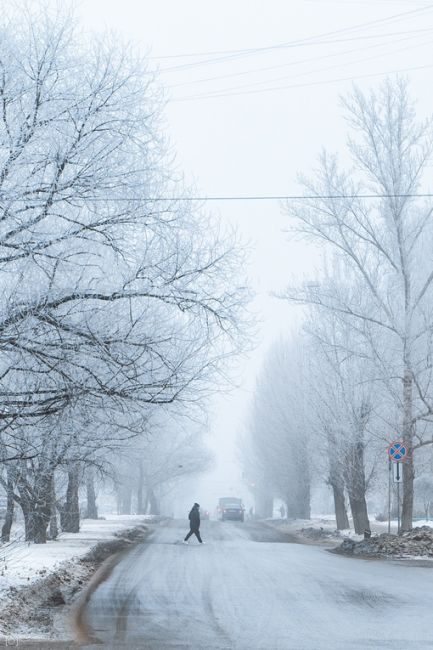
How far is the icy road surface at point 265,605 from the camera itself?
405 inches

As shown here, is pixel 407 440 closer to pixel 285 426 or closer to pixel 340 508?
pixel 340 508

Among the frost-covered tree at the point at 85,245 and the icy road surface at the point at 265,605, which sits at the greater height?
the frost-covered tree at the point at 85,245

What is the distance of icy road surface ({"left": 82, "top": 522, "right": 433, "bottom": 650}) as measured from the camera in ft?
33.7

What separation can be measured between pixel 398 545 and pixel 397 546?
2.3 inches

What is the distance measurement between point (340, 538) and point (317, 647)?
2516 cm

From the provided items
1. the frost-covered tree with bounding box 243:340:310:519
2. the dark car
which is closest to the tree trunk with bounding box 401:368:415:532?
the frost-covered tree with bounding box 243:340:310:519

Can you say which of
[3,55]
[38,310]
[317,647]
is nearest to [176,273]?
[38,310]

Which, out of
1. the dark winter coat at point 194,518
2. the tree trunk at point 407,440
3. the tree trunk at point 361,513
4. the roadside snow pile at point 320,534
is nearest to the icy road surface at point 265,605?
the tree trunk at point 407,440

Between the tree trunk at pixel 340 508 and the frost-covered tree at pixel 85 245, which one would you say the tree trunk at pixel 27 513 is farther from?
the tree trunk at pixel 340 508

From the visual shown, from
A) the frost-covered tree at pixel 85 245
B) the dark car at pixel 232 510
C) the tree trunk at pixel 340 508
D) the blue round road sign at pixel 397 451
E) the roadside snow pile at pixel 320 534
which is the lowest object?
the dark car at pixel 232 510

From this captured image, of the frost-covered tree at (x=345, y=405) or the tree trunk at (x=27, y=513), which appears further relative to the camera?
the frost-covered tree at (x=345, y=405)

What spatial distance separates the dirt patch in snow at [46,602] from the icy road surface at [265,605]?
44 centimetres

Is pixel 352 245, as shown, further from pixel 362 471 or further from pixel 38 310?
pixel 38 310

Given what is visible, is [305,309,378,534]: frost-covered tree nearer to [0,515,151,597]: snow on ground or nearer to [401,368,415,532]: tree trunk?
[401,368,415,532]: tree trunk
